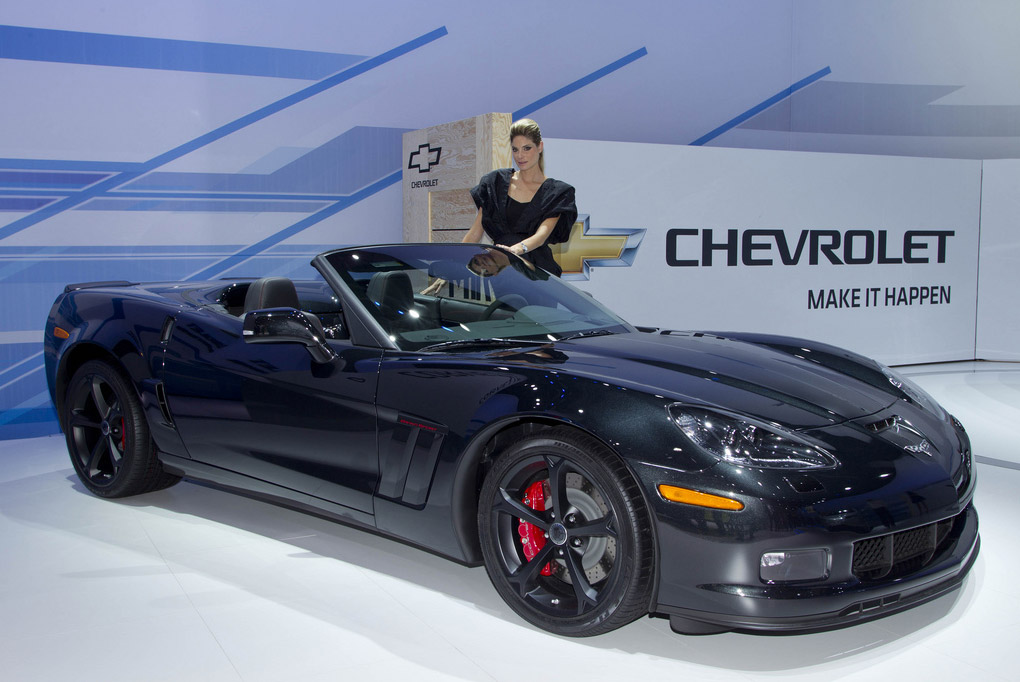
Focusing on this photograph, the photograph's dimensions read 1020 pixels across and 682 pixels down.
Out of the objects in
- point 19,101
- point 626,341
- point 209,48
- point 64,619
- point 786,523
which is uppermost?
point 209,48

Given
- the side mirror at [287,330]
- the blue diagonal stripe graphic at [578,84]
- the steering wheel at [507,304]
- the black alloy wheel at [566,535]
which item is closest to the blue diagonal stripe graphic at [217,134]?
the blue diagonal stripe graphic at [578,84]

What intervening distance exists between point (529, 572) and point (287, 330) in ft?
3.58

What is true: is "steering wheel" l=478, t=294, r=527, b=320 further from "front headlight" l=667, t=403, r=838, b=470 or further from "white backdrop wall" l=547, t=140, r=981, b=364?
"white backdrop wall" l=547, t=140, r=981, b=364

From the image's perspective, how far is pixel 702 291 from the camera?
7.03m

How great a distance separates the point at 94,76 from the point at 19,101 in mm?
484

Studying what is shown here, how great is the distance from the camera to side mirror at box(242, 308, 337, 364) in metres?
2.86

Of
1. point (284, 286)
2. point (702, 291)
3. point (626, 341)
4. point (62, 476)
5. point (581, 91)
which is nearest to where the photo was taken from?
point (626, 341)

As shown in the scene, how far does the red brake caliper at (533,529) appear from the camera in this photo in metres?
2.53

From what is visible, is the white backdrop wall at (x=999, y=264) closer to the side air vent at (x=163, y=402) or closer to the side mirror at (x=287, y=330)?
the side mirror at (x=287, y=330)

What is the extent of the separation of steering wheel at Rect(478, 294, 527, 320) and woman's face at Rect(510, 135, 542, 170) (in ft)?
5.63

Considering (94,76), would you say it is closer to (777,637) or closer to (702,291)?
(702,291)

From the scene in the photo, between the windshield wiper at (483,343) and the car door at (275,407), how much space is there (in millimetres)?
203

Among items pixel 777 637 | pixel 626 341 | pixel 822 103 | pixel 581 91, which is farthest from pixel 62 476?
pixel 822 103

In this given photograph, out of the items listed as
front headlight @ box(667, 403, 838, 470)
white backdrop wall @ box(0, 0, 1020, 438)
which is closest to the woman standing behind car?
white backdrop wall @ box(0, 0, 1020, 438)
